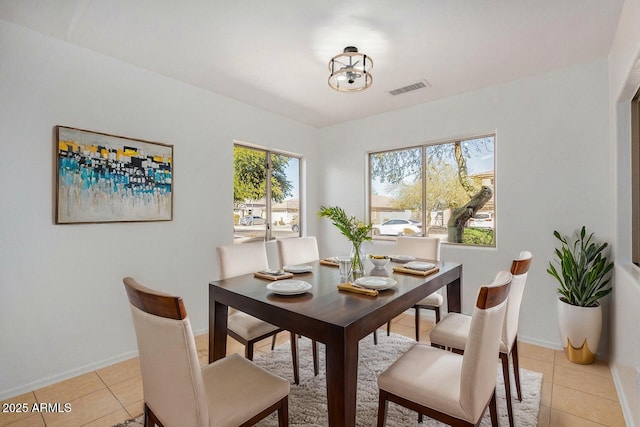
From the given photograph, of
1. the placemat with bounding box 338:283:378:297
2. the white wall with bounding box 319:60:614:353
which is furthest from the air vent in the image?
the placemat with bounding box 338:283:378:297

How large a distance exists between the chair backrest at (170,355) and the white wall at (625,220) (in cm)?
209

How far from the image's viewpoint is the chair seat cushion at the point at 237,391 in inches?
47.3

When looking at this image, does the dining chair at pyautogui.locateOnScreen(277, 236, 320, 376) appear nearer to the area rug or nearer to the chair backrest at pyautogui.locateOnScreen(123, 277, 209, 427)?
the area rug

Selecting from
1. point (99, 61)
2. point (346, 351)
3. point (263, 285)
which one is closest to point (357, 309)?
point (346, 351)

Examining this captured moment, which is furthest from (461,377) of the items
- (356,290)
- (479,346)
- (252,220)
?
(252,220)

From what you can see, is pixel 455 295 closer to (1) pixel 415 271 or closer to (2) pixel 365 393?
(1) pixel 415 271

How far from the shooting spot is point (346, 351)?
1239 mm

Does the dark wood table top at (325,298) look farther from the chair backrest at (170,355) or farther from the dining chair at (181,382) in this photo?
the chair backrest at (170,355)

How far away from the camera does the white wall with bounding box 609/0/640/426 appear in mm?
1701

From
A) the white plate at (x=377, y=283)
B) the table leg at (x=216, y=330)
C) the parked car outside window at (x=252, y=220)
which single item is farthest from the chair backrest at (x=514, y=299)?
the parked car outside window at (x=252, y=220)

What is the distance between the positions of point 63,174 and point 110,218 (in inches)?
18.0

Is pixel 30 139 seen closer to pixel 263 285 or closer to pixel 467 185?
pixel 263 285

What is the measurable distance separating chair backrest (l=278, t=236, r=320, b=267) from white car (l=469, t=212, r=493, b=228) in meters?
1.81

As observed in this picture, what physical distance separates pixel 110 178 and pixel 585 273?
4.02m
